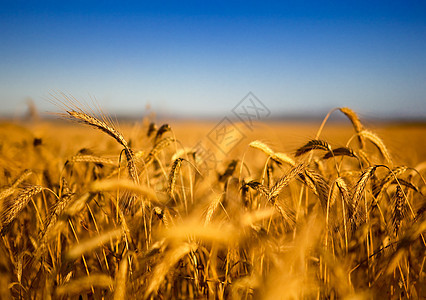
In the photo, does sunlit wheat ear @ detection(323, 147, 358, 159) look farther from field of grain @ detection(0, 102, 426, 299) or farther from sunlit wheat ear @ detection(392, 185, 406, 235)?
sunlit wheat ear @ detection(392, 185, 406, 235)

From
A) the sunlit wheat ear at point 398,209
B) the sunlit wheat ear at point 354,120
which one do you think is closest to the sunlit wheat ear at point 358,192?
the sunlit wheat ear at point 398,209

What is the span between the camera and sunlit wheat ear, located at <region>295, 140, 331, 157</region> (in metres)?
1.74

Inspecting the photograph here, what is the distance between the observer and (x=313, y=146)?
1.76 m

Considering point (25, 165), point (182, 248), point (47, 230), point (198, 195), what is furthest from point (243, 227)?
point (25, 165)

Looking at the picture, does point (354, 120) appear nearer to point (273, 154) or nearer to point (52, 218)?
point (273, 154)

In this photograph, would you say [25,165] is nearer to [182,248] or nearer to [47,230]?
[47,230]

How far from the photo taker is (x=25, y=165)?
2.71 metres

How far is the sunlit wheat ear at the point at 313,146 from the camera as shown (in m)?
1.74

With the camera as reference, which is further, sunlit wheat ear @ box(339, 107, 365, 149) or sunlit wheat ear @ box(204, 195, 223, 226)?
sunlit wheat ear @ box(339, 107, 365, 149)

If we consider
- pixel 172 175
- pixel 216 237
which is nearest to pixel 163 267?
pixel 216 237

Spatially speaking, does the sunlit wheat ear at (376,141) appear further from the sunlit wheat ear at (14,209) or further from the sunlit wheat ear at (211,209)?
the sunlit wheat ear at (14,209)

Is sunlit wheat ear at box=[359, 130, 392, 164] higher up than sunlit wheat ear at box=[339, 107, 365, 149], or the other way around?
sunlit wheat ear at box=[339, 107, 365, 149]

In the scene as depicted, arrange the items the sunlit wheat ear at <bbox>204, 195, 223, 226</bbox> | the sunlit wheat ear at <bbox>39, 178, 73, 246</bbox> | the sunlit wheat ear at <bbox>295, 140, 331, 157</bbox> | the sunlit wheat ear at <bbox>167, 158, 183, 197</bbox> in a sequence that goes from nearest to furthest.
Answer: the sunlit wheat ear at <bbox>39, 178, 73, 246</bbox> → the sunlit wheat ear at <bbox>204, 195, 223, 226</bbox> → the sunlit wheat ear at <bbox>167, 158, 183, 197</bbox> → the sunlit wheat ear at <bbox>295, 140, 331, 157</bbox>

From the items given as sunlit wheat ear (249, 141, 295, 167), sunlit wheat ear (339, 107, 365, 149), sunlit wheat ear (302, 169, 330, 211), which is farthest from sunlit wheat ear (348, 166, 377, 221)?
sunlit wheat ear (339, 107, 365, 149)
